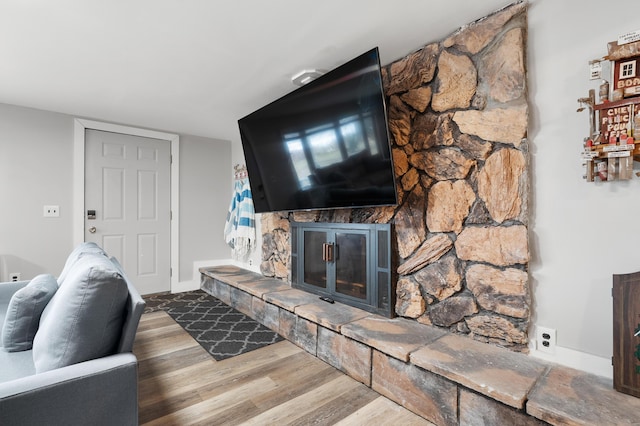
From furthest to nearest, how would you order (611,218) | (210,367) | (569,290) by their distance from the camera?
(210,367) < (569,290) < (611,218)

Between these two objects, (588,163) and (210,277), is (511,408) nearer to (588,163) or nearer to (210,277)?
(588,163)

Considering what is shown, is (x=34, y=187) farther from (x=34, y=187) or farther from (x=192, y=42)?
(x=192, y=42)

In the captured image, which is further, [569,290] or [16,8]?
[16,8]

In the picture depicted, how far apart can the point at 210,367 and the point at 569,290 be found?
6.98ft

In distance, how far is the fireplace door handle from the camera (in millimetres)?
2535

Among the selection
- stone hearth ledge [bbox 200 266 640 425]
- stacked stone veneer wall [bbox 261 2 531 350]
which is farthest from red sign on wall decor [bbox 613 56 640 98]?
stone hearth ledge [bbox 200 266 640 425]

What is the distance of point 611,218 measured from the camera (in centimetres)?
137

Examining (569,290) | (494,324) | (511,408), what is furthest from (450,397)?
(569,290)

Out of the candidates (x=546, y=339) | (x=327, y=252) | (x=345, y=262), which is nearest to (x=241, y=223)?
(x=327, y=252)

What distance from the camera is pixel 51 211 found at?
10.6 ft

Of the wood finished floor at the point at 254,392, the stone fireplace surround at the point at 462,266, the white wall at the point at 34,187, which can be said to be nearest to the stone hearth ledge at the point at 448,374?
the stone fireplace surround at the point at 462,266

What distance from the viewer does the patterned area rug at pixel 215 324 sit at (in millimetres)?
2347

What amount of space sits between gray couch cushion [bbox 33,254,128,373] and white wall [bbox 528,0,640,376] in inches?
77.4

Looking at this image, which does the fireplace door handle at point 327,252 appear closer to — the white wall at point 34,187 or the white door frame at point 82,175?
the white door frame at point 82,175
